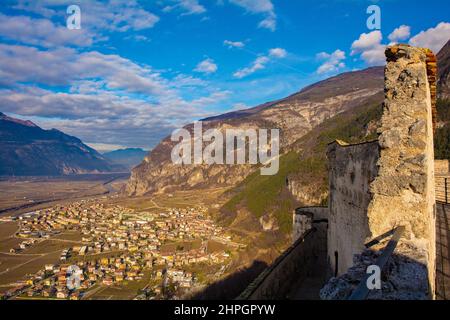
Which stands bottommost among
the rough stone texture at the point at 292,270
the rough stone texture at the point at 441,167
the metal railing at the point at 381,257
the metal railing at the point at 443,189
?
the rough stone texture at the point at 292,270

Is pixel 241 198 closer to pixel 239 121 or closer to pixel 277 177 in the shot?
pixel 277 177

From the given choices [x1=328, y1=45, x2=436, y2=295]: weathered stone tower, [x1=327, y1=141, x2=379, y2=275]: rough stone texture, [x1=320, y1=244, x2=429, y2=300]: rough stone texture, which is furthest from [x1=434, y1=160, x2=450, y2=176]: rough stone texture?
[x1=320, y1=244, x2=429, y2=300]: rough stone texture

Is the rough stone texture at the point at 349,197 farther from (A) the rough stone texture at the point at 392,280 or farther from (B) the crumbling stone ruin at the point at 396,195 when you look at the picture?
(A) the rough stone texture at the point at 392,280

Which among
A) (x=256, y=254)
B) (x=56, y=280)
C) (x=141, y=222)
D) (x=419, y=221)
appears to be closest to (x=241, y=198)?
(x=141, y=222)

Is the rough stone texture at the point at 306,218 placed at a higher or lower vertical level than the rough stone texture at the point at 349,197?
lower

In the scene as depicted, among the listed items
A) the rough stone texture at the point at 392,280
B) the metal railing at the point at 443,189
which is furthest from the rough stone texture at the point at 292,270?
the metal railing at the point at 443,189

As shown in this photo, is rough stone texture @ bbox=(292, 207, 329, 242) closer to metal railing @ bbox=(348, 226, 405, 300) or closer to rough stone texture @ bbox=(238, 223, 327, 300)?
rough stone texture @ bbox=(238, 223, 327, 300)
